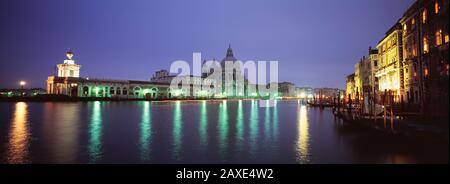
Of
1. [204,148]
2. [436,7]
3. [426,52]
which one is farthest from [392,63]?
[204,148]

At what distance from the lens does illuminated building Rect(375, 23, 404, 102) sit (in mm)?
36719

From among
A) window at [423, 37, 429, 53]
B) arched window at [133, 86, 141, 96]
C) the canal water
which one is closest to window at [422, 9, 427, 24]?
window at [423, 37, 429, 53]

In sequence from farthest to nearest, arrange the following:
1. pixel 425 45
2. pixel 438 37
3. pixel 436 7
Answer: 1. pixel 425 45
2. pixel 436 7
3. pixel 438 37

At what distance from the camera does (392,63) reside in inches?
1554

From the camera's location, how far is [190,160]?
13.2 metres

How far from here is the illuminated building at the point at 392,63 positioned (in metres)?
36.7

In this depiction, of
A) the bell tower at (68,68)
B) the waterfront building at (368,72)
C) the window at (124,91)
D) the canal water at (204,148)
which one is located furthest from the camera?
the window at (124,91)

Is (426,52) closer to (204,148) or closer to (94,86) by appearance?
(204,148)

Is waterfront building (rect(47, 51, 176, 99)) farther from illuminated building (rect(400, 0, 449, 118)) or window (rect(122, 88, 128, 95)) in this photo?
illuminated building (rect(400, 0, 449, 118))

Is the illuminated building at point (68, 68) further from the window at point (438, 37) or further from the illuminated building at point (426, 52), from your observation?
the window at point (438, 37)

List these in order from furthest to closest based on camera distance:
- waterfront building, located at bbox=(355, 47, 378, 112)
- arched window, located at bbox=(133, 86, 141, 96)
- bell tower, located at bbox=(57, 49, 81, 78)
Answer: arched window, located at bbox=(133, 86, 141, 96), bell tower, located at bbox=(57, 49, 81, 78), waterfront building, located at bbox=(355, 47, 378, 112)

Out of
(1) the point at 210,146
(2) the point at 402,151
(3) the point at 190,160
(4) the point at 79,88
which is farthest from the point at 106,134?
(4) the point at 79,88

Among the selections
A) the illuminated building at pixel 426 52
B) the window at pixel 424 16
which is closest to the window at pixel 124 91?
the illuminated building at pixel 426 52

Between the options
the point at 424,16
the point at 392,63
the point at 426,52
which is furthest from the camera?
the point at 392,63
